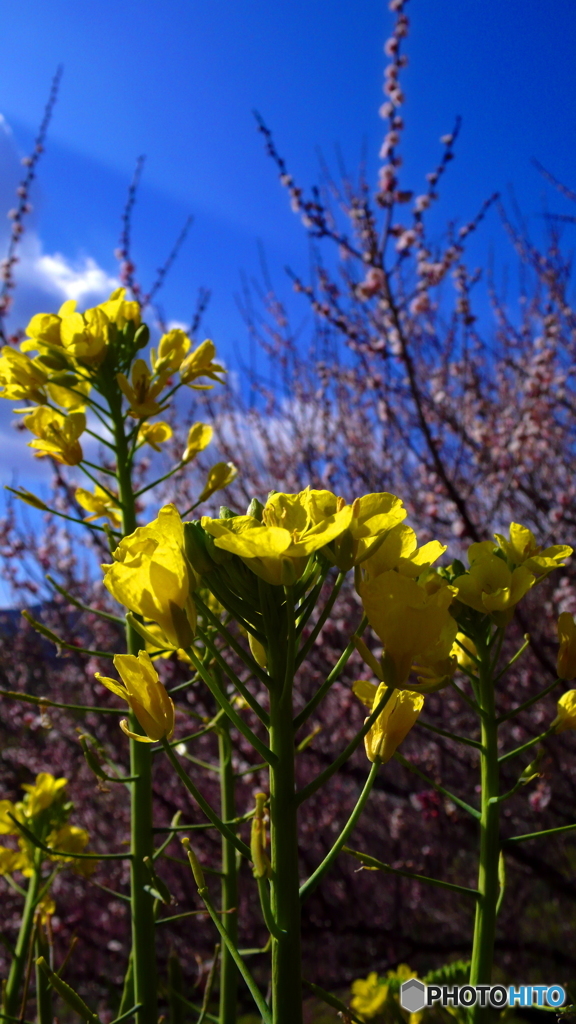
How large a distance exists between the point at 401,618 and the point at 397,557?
0.14m

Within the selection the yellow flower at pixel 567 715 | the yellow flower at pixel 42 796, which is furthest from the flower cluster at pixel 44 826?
the yellow flower at pixel 567 715

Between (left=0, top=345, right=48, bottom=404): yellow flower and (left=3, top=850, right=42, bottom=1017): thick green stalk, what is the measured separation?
1.42 m

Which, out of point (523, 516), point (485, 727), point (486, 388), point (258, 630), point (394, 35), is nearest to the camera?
point (258, 630)

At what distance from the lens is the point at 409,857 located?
5.03 meters

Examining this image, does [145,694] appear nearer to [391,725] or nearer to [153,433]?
[391,725]

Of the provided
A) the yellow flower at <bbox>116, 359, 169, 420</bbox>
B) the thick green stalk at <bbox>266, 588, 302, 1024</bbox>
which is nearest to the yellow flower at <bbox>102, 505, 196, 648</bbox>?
the thick green stalk at <bbox>266, 588, 302, 1024</bbox>

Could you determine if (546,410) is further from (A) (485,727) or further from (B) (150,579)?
(B) (150,579)

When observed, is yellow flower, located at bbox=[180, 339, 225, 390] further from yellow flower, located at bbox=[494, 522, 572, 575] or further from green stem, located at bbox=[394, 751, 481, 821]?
→ green stem, located at bbox=[394, 751, 481, 821]

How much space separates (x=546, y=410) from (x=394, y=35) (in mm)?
3217

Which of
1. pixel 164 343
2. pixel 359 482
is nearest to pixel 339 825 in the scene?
pixel 359 482

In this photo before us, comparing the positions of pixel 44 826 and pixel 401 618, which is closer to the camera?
pixel 401 618

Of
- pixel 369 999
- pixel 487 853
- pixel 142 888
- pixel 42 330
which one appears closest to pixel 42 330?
pixel 42 330

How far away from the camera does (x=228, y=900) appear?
1.59 metres

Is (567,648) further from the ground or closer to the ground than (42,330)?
closer to the ground
